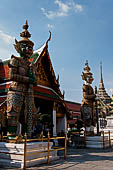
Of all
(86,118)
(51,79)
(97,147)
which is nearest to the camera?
(97,147)

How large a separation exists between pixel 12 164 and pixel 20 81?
8.33 feet

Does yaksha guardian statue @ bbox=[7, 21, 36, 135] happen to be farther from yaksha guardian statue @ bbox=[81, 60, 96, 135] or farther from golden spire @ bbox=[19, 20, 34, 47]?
yaksha guardian statue @ bbox=[81, 60, 96, 135]

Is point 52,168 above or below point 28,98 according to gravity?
below

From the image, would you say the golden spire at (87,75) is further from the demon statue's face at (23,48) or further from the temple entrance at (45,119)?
the demon statue's face at (23,48)

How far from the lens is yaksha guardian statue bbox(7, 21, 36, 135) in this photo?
6.16 metres

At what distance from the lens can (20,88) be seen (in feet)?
21.1

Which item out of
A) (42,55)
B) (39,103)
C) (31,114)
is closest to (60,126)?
(39,103)

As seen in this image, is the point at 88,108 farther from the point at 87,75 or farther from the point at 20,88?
the point at 20,88

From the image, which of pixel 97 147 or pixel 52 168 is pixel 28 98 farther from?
pixel 97 147

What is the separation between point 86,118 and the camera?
1148 cm

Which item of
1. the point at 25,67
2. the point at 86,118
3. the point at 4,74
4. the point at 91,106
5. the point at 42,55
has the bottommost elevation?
the point at 86,118

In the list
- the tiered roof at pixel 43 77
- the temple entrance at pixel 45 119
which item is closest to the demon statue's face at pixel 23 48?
the tiered roof at pixel 43 77

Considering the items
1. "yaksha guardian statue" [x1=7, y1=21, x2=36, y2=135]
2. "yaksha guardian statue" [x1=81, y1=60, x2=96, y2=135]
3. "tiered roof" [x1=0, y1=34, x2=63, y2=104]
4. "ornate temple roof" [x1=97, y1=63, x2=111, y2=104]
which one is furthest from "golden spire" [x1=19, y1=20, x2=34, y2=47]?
"ornate temple roof" [x1=97, y1=63, x2=111, y2=104]

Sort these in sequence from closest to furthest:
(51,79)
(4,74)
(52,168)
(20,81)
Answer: (52,168)
(20,81)
(4,74)
(51,79)
